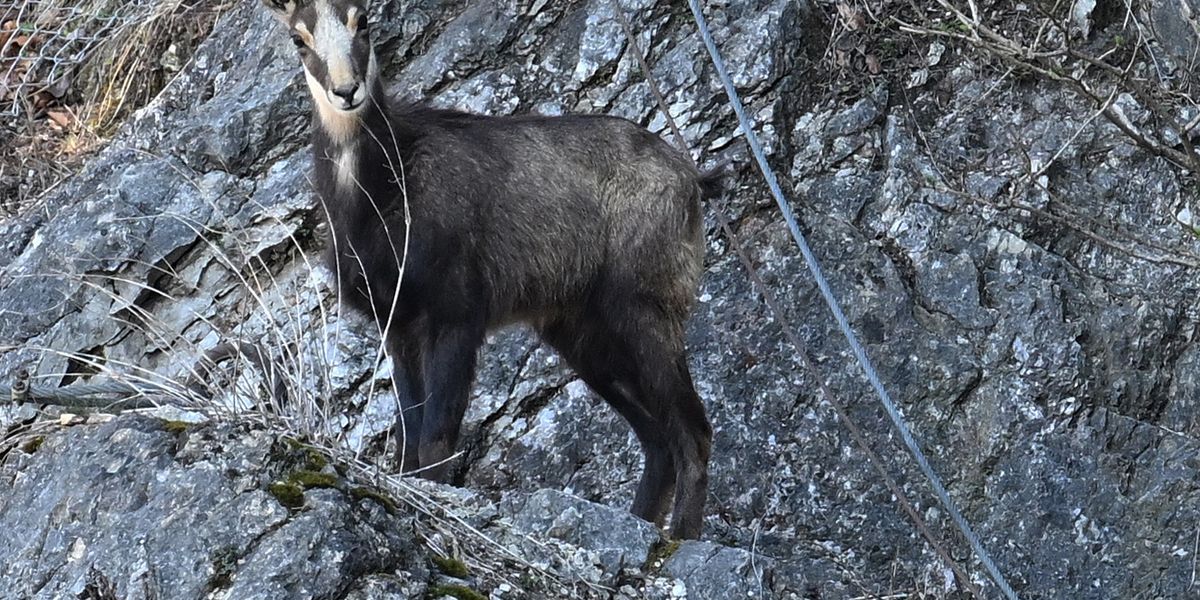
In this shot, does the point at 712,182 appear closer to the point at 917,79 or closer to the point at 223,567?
the point at 917,79

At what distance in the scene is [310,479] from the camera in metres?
4.09

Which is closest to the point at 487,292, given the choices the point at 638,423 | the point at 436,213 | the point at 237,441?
the point at 436,213

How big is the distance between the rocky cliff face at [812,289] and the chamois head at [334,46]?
1084 millimetres

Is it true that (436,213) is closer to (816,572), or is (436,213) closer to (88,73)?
(816,572)

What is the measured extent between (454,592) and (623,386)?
8.11ft

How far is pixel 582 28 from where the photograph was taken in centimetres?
821

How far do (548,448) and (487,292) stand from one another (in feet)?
Answer: 4.63

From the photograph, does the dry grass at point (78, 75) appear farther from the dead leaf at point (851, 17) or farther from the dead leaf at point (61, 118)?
the dead leaf at point (851, 17)

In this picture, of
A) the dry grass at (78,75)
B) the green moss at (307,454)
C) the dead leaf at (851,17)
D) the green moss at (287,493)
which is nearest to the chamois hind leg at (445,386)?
the green moss at (307,454)

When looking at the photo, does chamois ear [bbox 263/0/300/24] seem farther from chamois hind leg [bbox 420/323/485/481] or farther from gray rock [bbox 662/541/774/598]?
gray rock [bbox 662/541/774/598]

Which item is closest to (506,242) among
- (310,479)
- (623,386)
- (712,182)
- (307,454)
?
(623,386)

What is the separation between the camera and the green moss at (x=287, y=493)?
13.1ft

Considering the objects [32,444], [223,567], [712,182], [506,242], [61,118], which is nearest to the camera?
[223,567]

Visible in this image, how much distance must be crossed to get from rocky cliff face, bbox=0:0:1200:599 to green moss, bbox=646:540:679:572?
1785mm
